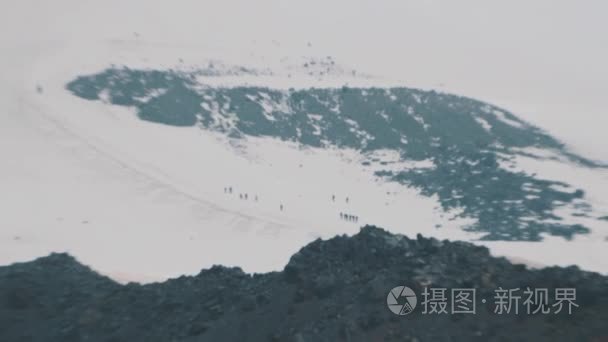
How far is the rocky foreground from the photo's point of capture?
23.4 metres

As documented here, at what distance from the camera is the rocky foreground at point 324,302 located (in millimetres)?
23422

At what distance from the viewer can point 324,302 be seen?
2548 centimetres

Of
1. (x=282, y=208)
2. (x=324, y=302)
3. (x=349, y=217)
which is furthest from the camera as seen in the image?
(x=349, y=217)

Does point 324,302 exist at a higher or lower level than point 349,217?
lower

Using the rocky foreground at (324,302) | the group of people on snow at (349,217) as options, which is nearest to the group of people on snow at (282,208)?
the group of people on snow at (349,217)

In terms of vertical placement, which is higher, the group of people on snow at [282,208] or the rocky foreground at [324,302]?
the group of people on snow at [282,208]

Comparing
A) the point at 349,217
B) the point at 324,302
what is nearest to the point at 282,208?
the point at 349,217

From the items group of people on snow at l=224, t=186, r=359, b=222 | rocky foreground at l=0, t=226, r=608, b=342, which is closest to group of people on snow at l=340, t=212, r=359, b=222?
group of people on snow at l=224, t=186, r=359, b=222

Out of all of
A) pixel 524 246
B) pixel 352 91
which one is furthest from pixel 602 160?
pixel 352 91

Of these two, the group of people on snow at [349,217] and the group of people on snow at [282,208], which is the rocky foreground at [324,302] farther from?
the group of people on snow at [349,217]

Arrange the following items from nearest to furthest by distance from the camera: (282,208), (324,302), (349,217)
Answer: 1. (324,302)
2. (282,208)
3. (349,217)

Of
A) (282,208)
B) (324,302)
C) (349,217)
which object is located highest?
(282,208)

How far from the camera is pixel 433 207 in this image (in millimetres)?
70312

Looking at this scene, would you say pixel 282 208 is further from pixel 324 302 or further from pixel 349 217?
pixel 324 302
